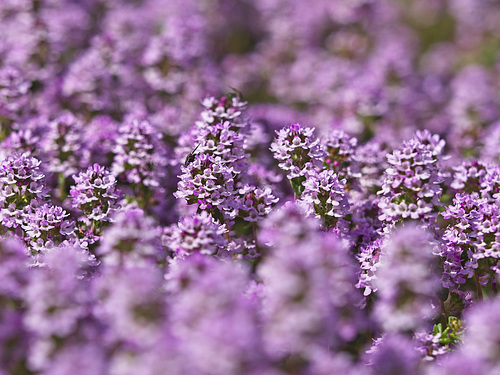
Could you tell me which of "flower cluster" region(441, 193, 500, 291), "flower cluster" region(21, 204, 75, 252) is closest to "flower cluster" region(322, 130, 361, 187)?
"flower cluster" region(441, 193, 500, 291)

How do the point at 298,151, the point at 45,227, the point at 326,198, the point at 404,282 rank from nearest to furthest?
the point at 404,282 → the point at 45,227 → the point at 326,198 → the point at 298,151

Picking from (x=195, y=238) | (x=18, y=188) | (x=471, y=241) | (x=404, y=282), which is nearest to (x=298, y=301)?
(x=404, y=282)

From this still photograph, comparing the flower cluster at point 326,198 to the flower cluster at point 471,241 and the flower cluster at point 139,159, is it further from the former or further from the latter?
the flower cluster at point 139,159

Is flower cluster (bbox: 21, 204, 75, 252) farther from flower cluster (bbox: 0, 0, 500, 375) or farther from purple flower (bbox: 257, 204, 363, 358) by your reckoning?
purple flower (bbox: 257, 204, 363, 358)

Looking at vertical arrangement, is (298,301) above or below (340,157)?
below

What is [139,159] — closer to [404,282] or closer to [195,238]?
[195,238]

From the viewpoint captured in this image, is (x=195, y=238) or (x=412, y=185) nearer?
(x=195, y=238)

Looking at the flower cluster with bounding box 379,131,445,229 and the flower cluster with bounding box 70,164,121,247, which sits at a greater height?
the flower cluster with bounding box 379,131,445,229

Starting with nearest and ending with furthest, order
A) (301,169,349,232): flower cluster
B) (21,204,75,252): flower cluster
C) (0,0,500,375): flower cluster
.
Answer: (0,0,500,375): flower cluster < (21,204,75,252): flower cluster < (301,169,349,232): flower cluster

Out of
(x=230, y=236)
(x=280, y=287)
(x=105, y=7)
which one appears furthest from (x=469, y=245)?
(x=105, y=7)

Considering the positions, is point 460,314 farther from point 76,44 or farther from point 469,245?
point 76,44

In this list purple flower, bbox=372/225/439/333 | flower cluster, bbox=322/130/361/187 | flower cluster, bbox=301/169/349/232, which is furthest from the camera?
flower cluster, bbox=322/130/361/187

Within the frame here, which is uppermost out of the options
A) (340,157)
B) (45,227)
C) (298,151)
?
(340,157)

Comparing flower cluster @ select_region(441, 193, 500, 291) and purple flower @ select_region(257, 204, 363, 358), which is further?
flower cluster @ select_region(441, 193, 500, 291)
